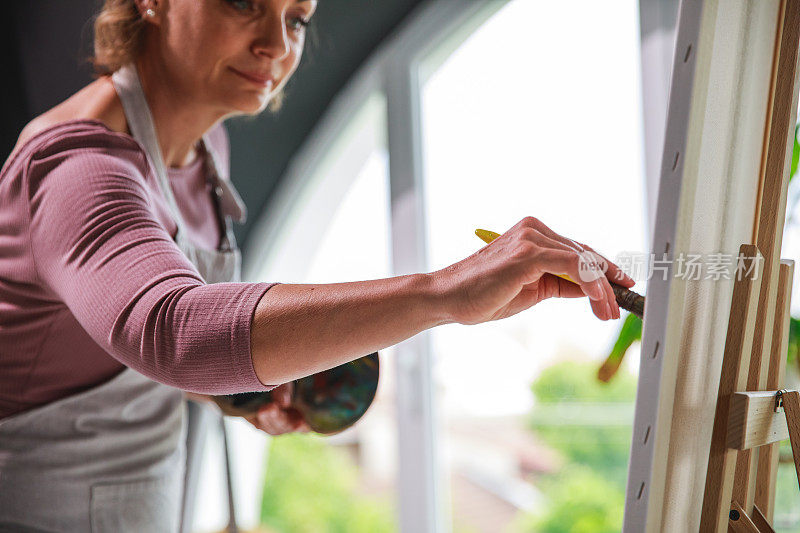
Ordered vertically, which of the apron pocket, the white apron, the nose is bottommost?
the apron pocket

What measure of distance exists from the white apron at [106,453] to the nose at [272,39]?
0.17 m

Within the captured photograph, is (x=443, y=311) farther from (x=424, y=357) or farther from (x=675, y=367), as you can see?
(x=424, y=357)

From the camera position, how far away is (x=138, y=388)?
994mm

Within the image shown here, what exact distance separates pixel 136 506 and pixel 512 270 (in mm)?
729

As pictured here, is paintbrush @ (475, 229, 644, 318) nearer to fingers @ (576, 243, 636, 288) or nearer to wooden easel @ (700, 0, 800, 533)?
fingers @ (576, 243, 636, 288)

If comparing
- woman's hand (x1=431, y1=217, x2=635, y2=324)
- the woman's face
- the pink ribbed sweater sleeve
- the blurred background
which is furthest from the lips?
the blurred background

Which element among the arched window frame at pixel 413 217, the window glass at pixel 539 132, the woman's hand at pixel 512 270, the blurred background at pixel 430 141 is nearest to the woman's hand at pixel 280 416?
the woman's hand at pixel 512 270

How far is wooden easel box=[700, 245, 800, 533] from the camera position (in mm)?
663

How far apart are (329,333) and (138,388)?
0.56 meters

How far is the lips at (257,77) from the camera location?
3.03 ft

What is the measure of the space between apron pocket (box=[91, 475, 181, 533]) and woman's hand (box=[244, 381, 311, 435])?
175 millimetres

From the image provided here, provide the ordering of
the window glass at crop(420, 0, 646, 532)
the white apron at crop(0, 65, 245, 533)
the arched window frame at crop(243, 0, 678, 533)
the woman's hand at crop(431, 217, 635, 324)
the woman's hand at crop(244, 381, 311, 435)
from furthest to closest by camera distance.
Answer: the arched window frame at crop(243, 0, 678, 533)
the window glass at crop(420, 0, 646, 532)
the woman's hand at crop(244, 381, 311, 435)
the white apron at crop(0, 65, 245, 533)
the woman's hand at crop(431, 217, 635, 324)

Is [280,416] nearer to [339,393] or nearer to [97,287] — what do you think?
[339,393]

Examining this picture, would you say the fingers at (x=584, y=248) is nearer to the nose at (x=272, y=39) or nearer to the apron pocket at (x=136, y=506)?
the nose at (x=272, y=39)
